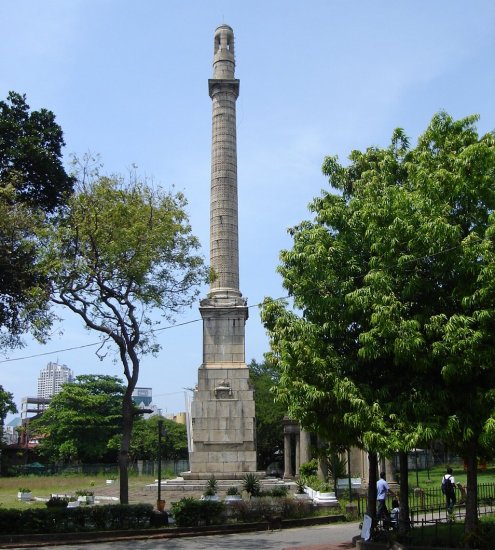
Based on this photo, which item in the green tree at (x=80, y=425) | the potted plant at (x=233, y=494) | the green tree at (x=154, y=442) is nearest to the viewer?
the potted plant at (x=233, y=494)

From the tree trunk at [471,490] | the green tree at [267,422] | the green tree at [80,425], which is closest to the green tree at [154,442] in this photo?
the green tree at [80,425]

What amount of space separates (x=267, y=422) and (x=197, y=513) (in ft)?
115

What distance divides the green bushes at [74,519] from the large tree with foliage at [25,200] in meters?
4.89

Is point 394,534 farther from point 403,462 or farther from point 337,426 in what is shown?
point 337,426

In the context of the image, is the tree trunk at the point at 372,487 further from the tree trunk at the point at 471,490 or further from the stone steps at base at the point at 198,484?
the stone steps at base at the point at 198,484

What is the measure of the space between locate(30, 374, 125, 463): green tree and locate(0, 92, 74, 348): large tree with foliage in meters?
40.9

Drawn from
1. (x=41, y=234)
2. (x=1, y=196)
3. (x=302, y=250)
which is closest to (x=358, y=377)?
(x=302, y=250)

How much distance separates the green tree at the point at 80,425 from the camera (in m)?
60.6

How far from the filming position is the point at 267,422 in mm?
53812

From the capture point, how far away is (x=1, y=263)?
19.1 m

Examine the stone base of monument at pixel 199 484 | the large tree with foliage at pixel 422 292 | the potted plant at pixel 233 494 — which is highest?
the large tree with foliage at pixel 422 292

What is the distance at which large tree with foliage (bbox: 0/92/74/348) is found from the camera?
62.5 ft

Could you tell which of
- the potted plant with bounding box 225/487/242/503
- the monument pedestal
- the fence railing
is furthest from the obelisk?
the fence railing

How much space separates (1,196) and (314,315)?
32.2ft
